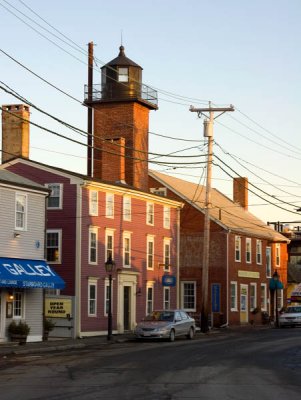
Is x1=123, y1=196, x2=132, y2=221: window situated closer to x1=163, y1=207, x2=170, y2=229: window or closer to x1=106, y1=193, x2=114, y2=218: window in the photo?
x1=106, y1=193, x2=114, y2=218: window

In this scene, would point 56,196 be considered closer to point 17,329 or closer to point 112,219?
point 112,219

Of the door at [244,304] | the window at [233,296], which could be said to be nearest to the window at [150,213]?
the window at [233,296]

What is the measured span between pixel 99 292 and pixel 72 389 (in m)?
26.6

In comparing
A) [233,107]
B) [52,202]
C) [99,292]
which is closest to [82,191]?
[52,202]

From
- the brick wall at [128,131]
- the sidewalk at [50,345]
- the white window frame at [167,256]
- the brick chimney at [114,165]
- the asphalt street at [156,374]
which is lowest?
the sidewalk at [50,345]

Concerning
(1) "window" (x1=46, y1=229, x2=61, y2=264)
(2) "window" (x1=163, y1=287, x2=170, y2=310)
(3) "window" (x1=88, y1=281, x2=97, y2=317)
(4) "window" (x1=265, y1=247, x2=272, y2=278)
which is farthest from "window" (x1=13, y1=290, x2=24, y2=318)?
(4) "window" (x1=265, y1=247, x2=272, y2=278)

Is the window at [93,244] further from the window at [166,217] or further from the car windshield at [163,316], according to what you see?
the window at [166,217]

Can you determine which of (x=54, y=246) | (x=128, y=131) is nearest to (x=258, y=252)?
(x=128, y=131)

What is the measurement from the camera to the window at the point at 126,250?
154 feet

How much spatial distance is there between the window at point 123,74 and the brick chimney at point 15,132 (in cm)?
1419

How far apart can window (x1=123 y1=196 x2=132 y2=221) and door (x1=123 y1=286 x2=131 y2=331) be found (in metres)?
3.98

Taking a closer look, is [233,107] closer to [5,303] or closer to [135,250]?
[135,250]

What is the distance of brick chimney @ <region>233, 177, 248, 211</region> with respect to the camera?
7081 centimetres

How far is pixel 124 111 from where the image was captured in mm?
56656
